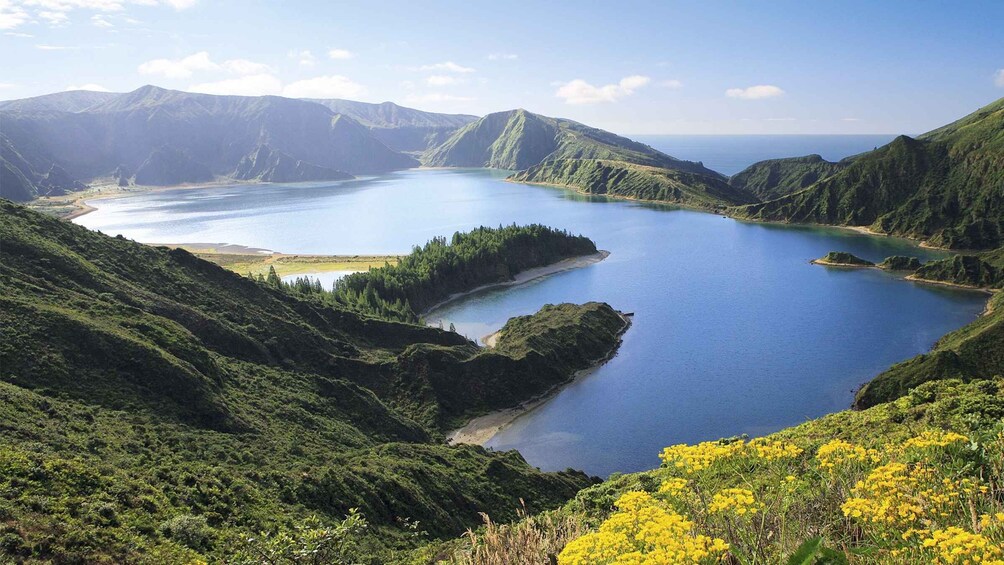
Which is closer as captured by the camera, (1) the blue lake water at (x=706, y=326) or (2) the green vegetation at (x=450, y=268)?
(1) the blue lake water at (x=706, y=326)

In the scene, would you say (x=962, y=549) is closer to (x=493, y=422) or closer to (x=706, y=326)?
(x=493, y=422)

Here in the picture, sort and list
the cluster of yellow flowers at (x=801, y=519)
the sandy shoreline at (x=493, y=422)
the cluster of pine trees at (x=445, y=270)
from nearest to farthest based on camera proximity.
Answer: the cluster of yellow flowers at (x=801, y=519), the sandy shoreline at (x=493, y=422), the cluster of pine trees at (x=445, y=270)

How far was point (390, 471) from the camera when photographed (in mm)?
37719

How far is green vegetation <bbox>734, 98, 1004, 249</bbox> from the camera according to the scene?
152250mm

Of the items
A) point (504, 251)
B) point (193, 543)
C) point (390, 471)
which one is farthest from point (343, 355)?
point (504, 251)

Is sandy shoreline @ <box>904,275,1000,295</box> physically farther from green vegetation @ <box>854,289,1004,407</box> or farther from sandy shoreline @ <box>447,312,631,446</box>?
sandy shoreline @ <box>447,312,631,446</box>

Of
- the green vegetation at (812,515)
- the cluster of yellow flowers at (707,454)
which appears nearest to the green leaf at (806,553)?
the green vegetation at (812,515)

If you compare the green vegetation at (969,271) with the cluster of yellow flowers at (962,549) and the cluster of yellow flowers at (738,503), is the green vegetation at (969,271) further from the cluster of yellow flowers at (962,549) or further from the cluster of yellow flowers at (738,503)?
the cluster of yellow flowers at (962,549)

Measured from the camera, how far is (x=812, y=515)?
473 inches

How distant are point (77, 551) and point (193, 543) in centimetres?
424

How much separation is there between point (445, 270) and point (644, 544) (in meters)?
108

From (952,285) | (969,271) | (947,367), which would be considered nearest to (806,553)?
(947,367)

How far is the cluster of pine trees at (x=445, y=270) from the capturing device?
301ft

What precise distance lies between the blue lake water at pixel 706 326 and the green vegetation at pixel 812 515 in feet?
137
